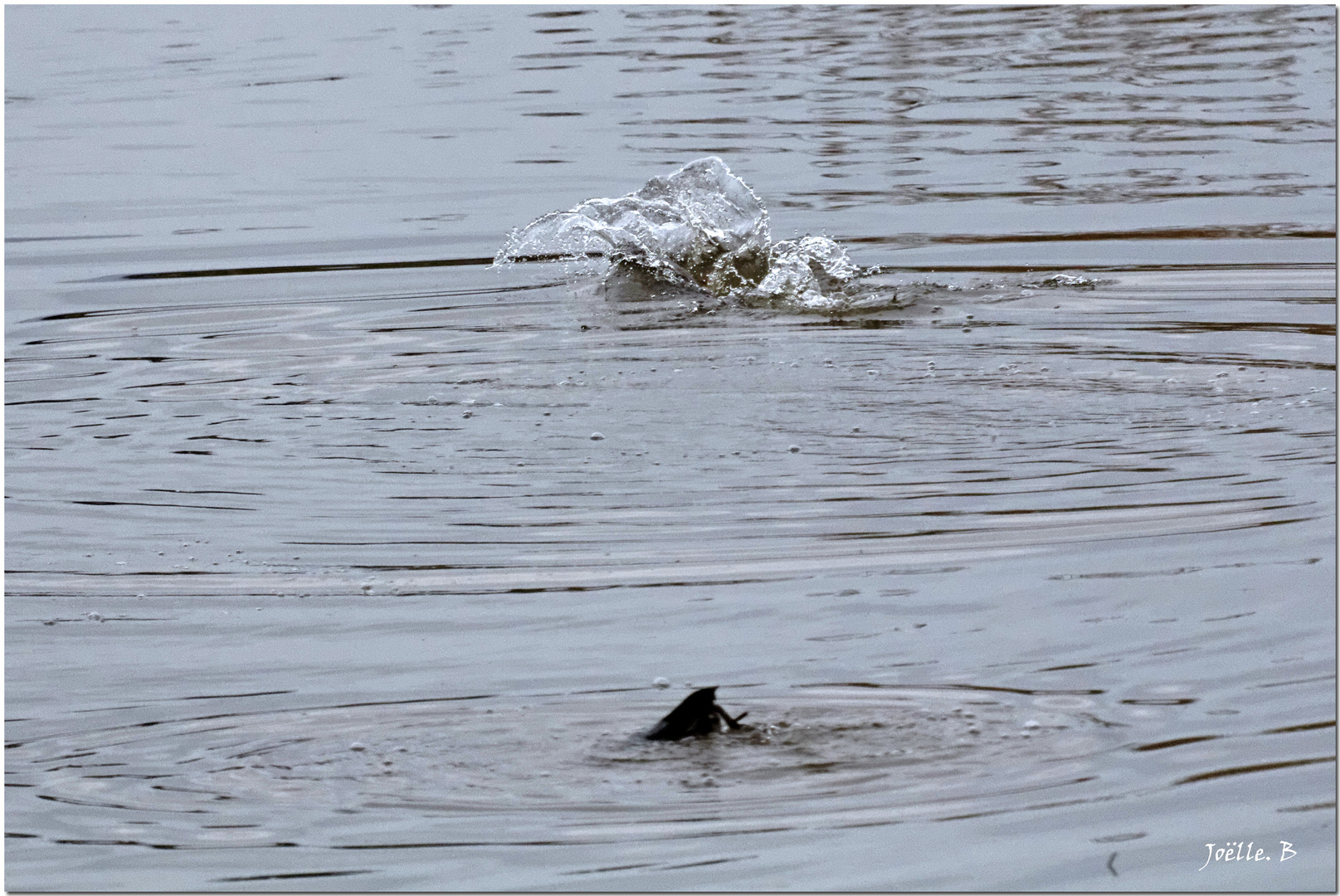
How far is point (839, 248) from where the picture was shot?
8195 mm

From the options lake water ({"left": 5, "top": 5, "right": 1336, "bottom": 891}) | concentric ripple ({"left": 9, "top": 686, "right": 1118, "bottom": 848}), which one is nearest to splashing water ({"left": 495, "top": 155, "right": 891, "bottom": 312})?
lake water ({"left": 5, "top": 5, "right": 1336, "bottom": 891})

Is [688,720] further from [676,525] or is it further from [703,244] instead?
[703,244]

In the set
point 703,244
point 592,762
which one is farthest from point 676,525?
point 703,244

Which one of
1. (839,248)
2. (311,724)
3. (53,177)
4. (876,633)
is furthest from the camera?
(53,177)

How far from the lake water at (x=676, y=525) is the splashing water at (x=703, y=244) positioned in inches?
5.2

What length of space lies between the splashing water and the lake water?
0.43 ft

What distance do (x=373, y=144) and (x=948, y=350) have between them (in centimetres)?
595

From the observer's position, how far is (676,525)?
512 centimetres

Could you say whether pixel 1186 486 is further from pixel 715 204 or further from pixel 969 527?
pixel 715 204

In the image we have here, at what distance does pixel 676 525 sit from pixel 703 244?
3.46m

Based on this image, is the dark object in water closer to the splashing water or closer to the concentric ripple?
the concentric ripple

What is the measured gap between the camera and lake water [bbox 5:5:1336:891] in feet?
11.6

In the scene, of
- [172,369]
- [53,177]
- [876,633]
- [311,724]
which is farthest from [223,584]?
[53,177]

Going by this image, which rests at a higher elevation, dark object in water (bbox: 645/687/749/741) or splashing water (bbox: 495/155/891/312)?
splashing water (bbox: 495/155/891/312)
